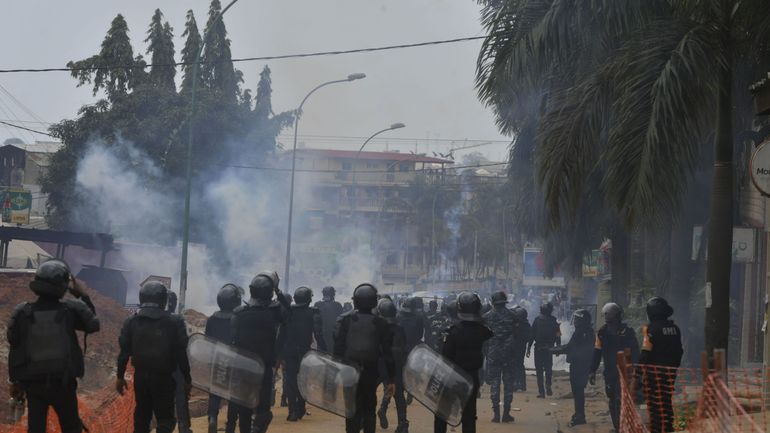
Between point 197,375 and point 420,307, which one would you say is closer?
point 197,375

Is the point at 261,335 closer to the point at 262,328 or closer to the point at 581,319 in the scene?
the point at 262,328

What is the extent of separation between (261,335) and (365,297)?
133 centimetres

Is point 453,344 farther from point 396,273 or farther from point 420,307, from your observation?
point 396,273

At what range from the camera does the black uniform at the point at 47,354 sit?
8.14 meters

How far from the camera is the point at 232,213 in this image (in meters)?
50.2

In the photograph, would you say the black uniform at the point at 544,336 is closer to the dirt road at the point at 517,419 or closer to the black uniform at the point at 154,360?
the dirt road at the point at 517,419

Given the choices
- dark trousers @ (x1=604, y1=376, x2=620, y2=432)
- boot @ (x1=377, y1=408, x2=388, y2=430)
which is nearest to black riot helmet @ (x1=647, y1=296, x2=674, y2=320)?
dark trousers @ (x1=604, y1=376, x2=620, y2=432)

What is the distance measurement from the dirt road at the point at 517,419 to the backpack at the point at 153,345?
4610 millimetres

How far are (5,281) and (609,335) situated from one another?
50.1ft

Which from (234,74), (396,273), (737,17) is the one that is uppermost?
(234,74)

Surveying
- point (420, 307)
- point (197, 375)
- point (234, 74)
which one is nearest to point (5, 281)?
point (420, 307)

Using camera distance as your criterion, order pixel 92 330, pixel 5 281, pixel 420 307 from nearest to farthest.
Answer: pixel 92 330 → pixel 420 307 → pixel 5 281

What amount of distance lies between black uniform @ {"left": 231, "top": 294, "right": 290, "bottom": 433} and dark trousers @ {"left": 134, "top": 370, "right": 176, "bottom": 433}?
5.68 ft

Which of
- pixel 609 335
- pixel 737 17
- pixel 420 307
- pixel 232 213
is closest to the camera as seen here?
pixel 737 17
